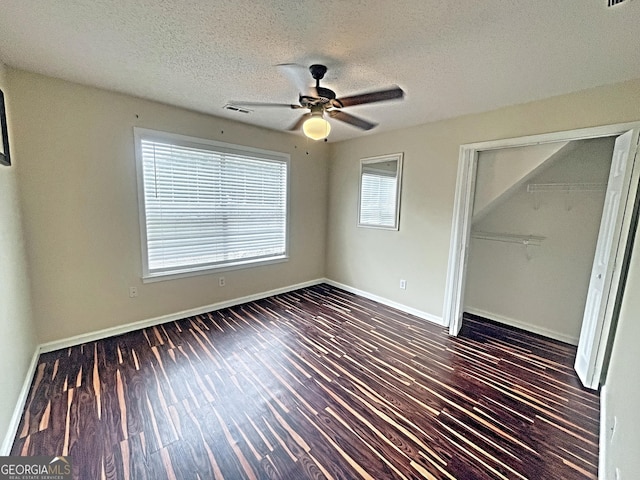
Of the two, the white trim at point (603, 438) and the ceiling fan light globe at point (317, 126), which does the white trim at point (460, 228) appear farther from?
the ceiling fan light globe at point (317, 126)

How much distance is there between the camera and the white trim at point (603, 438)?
4.90 ft

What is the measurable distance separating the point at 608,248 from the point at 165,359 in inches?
150

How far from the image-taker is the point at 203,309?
3.50 meters

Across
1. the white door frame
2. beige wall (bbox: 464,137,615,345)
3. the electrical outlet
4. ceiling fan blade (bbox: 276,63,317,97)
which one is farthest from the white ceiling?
the electrical outlet

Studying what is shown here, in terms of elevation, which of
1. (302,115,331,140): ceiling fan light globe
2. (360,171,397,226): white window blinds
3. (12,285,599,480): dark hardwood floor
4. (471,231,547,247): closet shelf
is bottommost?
(12,285,599,480): dark hardwood floor

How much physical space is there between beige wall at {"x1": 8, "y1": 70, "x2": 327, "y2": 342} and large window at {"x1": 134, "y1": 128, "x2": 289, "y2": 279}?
0.13 meters

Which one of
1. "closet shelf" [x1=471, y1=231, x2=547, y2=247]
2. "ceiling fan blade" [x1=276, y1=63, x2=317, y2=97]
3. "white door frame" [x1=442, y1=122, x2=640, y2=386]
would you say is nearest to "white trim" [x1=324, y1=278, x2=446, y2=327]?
"white door frame" [x1=442, y1=122, x2=640, y2=386]

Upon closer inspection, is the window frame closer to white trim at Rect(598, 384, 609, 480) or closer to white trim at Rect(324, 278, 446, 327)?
white trim at Rect(324, 278, 446, 327)

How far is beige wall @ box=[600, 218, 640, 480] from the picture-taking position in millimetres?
1146

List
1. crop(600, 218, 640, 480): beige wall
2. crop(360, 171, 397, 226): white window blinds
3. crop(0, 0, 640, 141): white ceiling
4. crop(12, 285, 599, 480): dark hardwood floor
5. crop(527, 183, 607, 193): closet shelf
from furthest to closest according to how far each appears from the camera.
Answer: crop(360, 171, 397, 226): white window blinds → crop(527, 183, 607, 193): closet shelf → crop(12, 285, 599, 480): dark hardwood floor → crop(0, 0, 640, 141): white ceiling → crop(600, 218, 640, 480): beige wall

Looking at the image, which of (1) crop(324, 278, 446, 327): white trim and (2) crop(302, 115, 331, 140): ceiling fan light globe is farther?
(1) crop(324, 278, 446, 327): white trim

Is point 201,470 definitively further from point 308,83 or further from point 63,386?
point 308,83

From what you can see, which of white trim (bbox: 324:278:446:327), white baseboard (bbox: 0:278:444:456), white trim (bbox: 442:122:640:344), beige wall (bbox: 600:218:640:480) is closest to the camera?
beige wall (bbox: 600:218:640:480)

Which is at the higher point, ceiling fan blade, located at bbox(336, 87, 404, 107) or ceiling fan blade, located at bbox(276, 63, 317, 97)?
ceiling fan blade, located at bbox(276, 63, 317, 97)
